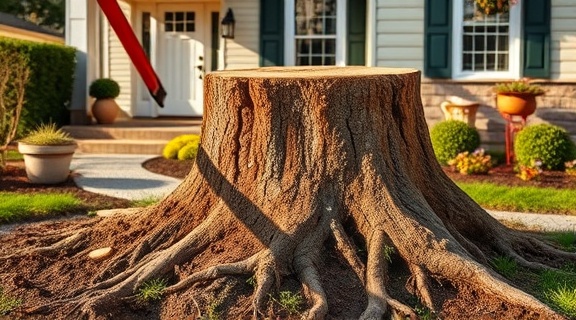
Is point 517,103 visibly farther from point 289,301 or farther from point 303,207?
point 289,301

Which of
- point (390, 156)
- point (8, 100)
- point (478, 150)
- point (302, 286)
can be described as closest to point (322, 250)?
point (302, 286)

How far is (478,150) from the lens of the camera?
1027cm

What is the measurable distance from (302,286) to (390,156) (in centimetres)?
96

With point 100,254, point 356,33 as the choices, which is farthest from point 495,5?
point 100,254

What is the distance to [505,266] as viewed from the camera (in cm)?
433

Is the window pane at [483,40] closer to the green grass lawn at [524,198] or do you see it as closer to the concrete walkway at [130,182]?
the green grass lawn at [524,198]

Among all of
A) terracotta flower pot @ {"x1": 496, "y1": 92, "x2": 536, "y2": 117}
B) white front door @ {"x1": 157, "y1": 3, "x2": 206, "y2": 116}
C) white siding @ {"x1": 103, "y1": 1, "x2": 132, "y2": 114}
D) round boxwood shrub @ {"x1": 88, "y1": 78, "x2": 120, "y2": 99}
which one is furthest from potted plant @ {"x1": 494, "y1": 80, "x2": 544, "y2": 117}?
white siding @ {"x1": 103, "y1": 1, "x2": 132, "y2": 114}

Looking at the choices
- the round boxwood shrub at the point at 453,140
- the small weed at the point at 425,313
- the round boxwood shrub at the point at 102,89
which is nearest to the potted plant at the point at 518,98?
the round boxwood shrub at the point at 453,140

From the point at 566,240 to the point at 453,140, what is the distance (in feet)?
16.5

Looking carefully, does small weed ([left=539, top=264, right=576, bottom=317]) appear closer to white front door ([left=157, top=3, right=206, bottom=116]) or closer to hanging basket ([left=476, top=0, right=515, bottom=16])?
hanging basket ([left=476, top=0, right=515, bottom=16])

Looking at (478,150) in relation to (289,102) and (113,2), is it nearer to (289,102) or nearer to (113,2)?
(113,2)

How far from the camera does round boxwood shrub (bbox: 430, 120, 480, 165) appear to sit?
34.8 feet

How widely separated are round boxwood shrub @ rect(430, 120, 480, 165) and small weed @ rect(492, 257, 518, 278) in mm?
6188

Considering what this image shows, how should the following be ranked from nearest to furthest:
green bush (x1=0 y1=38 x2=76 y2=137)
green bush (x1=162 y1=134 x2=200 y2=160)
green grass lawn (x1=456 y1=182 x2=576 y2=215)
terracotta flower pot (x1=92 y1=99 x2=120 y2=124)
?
green grass lawn (x1=456 y1=182 x2=576 y2=215) → green bush (x1=162 y1=134 x2=200 y2=160) → green bush (x1=0 y1=38 x2=76 y2=137) → terracotta flower pot (x1=92 y1=99 x2=120 y2=124)
